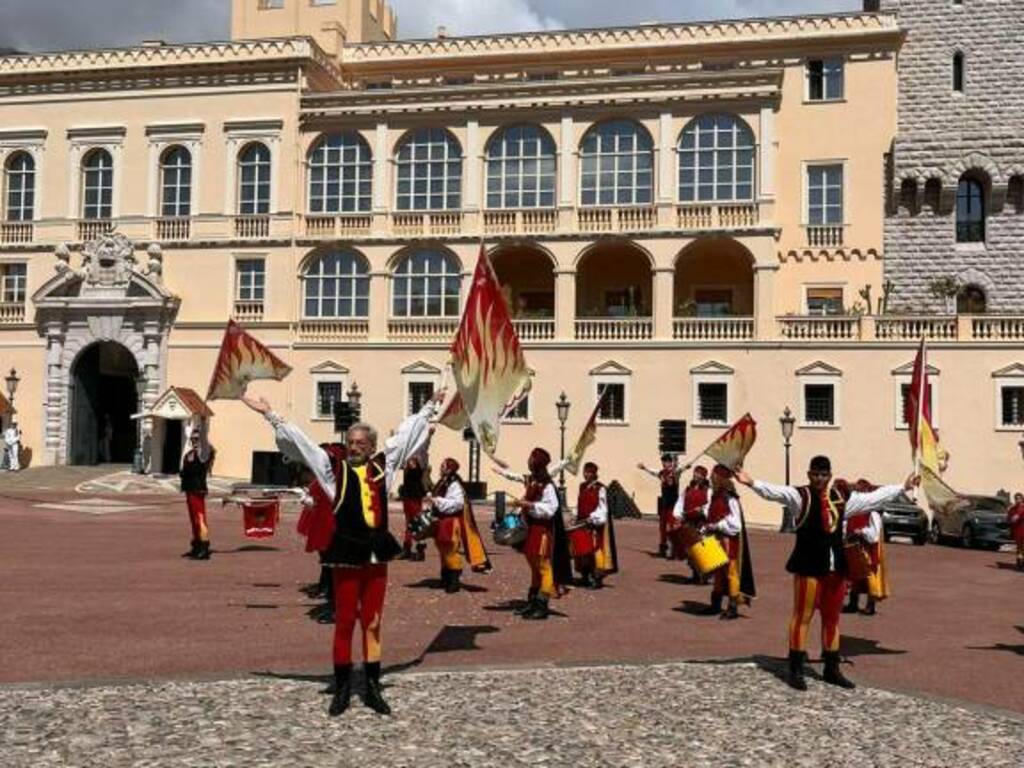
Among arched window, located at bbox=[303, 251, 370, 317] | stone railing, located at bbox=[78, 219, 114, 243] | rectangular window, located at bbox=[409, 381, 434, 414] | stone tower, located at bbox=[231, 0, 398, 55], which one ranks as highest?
stone tower, located at bbox=[231, 0, 398, 55]

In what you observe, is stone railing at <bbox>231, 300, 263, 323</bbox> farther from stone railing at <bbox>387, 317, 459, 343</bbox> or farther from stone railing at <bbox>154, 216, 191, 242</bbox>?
stone railing at <bbox>387, 317, 459, 343</bbox>

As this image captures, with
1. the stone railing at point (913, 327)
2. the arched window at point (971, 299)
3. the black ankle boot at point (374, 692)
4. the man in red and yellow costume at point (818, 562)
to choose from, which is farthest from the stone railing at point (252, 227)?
the black ankle boot at point (374, 692)

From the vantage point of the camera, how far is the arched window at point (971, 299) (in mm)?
41281

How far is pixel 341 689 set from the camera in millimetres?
8953

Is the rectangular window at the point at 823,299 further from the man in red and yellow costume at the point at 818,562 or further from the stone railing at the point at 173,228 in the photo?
the man in red and yellow costume at the point at 818,562

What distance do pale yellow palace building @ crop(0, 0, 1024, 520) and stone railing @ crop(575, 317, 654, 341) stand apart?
0.31 ft

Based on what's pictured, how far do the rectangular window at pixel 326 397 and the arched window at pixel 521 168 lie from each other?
8301mm

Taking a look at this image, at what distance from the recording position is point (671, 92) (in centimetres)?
4006

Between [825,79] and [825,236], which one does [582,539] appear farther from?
[825,79]

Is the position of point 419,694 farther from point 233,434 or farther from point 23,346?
point 23,346

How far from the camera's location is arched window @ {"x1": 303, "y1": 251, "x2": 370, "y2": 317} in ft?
139

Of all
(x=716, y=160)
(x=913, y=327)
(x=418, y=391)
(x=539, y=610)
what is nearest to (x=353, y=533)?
(x=539, y=610)

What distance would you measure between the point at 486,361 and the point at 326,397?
30.1 metres

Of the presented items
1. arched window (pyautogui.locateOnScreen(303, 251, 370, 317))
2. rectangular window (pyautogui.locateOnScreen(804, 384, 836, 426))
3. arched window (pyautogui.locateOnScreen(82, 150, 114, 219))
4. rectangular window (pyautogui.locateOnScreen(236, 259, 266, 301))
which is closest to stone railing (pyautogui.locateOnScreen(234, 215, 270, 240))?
rectangular window (pyautogui.locateOnScreen(236, 259, 266, 301))
